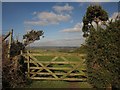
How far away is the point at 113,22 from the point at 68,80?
5059mm

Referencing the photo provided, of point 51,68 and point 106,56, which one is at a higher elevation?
point 106,56

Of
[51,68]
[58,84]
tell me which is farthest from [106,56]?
[51,68]

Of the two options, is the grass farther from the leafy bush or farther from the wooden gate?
the leafy bush

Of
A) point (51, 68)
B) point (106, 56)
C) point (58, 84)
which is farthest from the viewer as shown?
point (51, 68)

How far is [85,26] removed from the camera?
1859 inches

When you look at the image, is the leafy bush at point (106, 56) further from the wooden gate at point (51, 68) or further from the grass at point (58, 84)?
the wooden gate at point (51, 68)

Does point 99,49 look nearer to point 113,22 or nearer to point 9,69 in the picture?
point 113,22

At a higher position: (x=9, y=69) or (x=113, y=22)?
(x=113, y=22)

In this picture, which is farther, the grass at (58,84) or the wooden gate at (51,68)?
the wooden gate at (51,68)

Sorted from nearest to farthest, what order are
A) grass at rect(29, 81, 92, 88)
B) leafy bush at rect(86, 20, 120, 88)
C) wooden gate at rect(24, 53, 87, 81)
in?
1. leafy bush at rect(86, 20, 120, 88)
2. grass at rect(29, 81, 92, 88)
3. wooden gate at rect(24, 53, 87, 81)

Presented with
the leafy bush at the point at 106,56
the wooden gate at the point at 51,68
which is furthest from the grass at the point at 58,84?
the leafy bush at the point at 106,56

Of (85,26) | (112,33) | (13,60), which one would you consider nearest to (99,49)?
(112,33)

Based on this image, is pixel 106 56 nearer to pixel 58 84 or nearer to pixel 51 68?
pixel 58 84

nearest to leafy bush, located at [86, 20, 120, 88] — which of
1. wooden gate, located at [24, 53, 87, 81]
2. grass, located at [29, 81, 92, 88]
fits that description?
grass, located at [29, 81, 92, 88]
